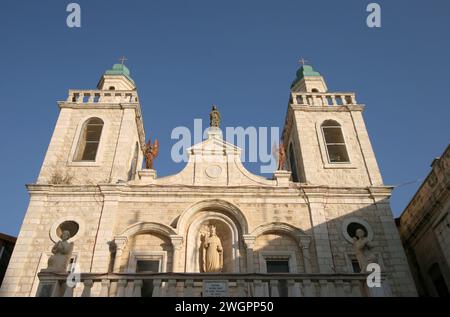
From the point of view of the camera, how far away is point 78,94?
23.5 metres

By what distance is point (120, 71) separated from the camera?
1011 inches

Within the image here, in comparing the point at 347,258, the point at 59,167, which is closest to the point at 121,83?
the point at 59,167

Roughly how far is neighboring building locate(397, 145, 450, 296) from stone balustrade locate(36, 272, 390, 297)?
19.0 ft

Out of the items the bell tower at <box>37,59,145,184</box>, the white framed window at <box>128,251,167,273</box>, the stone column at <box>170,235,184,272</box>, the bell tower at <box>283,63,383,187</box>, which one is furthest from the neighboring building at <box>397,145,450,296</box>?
the bell tower at <box>37,59,145,184</box>

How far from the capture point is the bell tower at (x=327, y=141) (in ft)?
64.3

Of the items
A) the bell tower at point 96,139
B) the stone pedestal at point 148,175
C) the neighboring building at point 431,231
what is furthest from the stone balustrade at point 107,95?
the neighboring building at point 431,231

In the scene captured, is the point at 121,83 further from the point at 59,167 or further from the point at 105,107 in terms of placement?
the point at 59,167

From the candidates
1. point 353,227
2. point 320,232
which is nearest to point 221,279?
point 320,232

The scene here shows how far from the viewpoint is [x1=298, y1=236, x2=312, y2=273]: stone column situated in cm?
1595

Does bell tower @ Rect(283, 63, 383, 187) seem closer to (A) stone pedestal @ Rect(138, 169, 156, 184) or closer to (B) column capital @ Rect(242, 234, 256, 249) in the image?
(B) column capital @ Rect(242, 234, 256, 249)

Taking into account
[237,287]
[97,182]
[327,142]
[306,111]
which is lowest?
[237,287]

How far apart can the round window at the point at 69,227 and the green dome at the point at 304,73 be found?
16.3 meters
